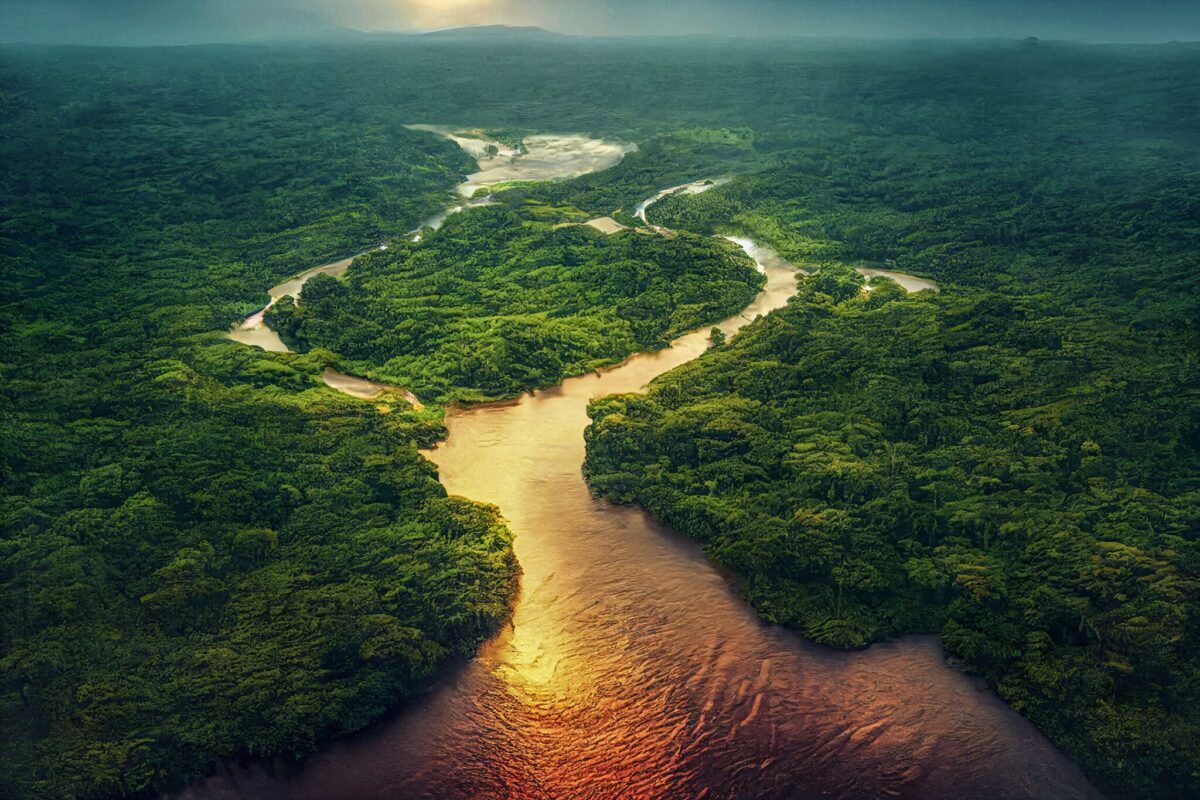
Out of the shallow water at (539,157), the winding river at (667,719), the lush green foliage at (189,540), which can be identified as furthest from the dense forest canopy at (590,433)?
the shallow water at (539,157)

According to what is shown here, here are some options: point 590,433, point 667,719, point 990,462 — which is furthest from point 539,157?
point 667,719

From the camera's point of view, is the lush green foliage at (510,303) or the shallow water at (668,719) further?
the lush green foliage at (510,303)

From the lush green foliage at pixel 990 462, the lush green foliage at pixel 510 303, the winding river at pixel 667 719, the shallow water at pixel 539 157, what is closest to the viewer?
the winding river at pixel 667 719

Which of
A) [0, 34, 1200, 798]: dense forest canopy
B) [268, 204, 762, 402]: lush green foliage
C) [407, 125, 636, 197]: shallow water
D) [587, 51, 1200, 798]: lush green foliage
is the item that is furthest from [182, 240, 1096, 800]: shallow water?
[407, 125, 636, 197]: shallow water

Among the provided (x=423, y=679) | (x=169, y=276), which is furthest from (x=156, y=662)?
(x=169, y=276)

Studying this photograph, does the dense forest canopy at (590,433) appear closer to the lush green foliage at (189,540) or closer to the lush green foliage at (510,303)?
the lush green foliage at (189,540)

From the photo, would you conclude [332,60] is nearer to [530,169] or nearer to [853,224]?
[530,169]

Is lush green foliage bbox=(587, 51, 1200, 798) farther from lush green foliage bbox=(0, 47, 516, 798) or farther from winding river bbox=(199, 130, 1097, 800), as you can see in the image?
lush green foliage bbox=(0, 47, 516, 798)
